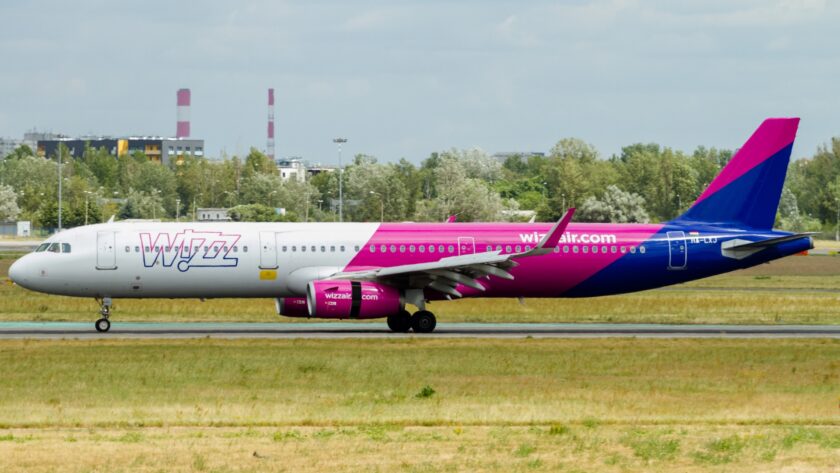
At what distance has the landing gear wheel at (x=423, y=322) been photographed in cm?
4616

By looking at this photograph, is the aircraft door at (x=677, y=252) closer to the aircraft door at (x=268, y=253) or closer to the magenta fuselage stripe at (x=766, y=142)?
the magenta fuselage stripe at (x=766, y=142)

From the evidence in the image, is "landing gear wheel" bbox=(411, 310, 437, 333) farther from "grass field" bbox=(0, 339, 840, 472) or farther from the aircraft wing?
"grass field" bbox=(0, 339, 840, 472)

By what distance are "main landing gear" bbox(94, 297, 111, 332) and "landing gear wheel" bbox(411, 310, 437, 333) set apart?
32.5 ft

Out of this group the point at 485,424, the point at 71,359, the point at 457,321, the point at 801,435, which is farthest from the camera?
the point at 457,321

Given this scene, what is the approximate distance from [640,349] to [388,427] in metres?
16.7

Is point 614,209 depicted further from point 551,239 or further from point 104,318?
point 104,318

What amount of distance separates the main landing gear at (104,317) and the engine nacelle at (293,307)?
18.2 feet

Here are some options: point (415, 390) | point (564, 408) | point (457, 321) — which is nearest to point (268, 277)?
point (457, 321)

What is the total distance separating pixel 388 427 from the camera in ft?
82.8

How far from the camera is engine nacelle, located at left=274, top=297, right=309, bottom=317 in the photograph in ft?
152

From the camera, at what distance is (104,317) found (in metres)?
46.0

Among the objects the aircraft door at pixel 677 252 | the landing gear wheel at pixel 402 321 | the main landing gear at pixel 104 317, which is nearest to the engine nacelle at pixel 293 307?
the landing gear wheel at pixel 402 321

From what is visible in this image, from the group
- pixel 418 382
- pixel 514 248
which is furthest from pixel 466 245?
pixel 418 382

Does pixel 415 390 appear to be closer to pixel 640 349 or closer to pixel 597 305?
pixel 640 349
